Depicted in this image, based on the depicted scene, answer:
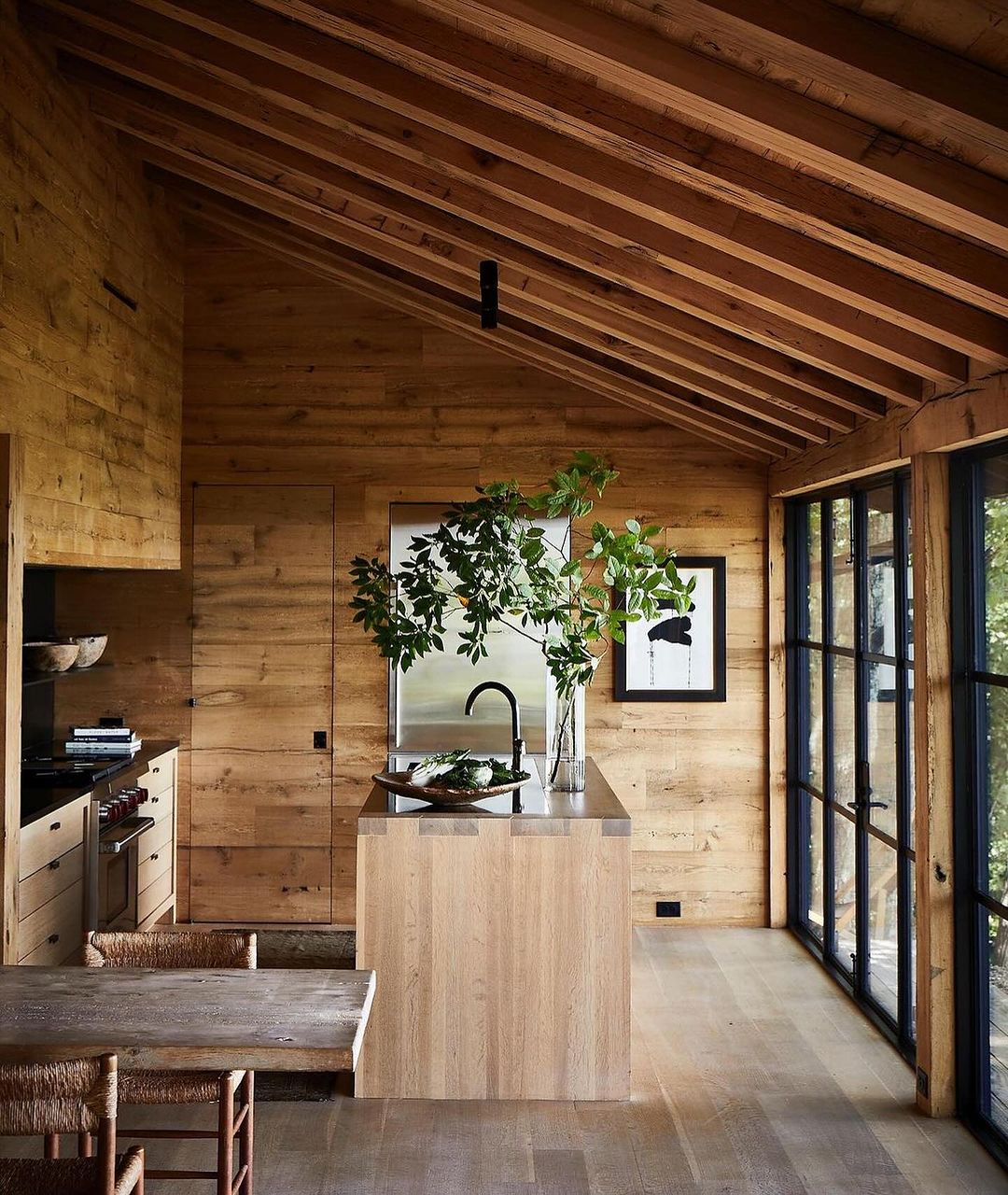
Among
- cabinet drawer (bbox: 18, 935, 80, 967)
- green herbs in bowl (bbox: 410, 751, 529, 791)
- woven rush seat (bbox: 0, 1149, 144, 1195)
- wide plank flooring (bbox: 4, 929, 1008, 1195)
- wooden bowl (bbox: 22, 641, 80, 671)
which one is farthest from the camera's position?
wooden bowl (bbox: 22, 641, 80, 671)

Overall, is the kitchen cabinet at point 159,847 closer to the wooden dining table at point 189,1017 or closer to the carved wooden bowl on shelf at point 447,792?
the carved wooden bowl on shelf at point 447,792

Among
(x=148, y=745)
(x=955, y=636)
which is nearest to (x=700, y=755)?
(x=955, y=636)

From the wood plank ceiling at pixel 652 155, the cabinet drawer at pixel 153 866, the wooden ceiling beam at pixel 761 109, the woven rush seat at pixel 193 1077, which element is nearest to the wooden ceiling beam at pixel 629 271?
the wood plank ceiling at pixel 652 155

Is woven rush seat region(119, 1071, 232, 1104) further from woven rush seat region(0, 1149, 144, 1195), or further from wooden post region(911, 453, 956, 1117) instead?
wooden post region(911, 453, 956, 1117)

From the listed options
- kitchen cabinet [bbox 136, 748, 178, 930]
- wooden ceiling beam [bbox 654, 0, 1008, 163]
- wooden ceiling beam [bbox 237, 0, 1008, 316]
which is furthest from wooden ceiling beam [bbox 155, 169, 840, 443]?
kitchen cabinet [bbox 136, 748, 178, 930]

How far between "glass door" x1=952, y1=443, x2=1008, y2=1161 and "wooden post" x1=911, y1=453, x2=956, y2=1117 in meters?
0.03

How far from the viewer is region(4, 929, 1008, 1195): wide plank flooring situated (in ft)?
10.6

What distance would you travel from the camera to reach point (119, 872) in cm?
476

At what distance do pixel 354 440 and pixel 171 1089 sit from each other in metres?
3.73

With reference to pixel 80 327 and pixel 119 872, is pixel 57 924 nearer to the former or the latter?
pixel 119 872

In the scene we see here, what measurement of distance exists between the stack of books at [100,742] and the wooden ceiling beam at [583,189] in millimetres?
3096

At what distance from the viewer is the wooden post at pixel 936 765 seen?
3.56 meters

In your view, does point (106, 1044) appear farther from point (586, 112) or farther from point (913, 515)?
point (913, 515)

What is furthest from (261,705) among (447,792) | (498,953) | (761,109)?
(761,109)
